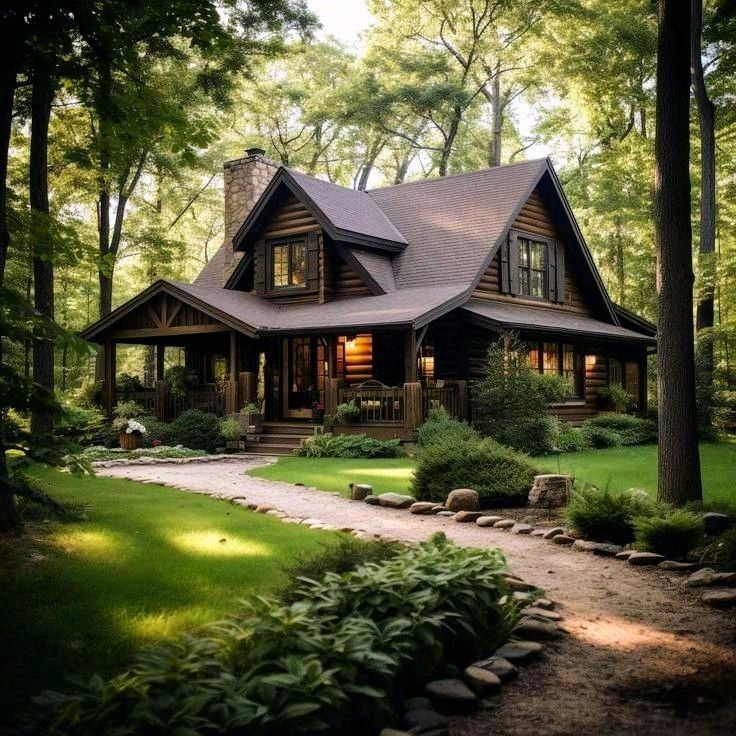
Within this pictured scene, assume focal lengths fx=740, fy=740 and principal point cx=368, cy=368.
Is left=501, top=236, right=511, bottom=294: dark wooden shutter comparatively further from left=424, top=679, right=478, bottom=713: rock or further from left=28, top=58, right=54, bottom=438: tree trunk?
left=424, top=679, right=478, bottom=713: rock

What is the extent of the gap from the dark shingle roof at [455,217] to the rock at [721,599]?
51.6 feet

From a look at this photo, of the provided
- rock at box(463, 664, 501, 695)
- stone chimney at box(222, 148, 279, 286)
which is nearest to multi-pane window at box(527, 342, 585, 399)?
stone chimney at box(222, 148, 279, 286)

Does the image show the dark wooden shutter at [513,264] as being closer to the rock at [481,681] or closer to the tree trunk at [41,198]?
the tree trunk at [41,198]

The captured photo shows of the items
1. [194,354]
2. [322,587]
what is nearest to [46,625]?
[322,587]

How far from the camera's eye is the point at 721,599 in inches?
231

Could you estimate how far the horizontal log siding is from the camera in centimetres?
2251

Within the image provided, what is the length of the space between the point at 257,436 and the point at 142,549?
12605 millimetres

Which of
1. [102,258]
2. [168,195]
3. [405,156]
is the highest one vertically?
[405,156]

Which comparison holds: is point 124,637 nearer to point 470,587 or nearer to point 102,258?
point 470,587

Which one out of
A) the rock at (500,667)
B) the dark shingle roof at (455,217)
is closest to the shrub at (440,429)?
the dark shingle roof at (455,217)

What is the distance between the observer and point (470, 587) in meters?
4.90

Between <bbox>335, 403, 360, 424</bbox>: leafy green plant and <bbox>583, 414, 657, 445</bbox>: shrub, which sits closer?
<bbox>335, 403, 360, 424</bbox>: leafy green plant

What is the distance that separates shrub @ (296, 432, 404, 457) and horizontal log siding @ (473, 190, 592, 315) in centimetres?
633

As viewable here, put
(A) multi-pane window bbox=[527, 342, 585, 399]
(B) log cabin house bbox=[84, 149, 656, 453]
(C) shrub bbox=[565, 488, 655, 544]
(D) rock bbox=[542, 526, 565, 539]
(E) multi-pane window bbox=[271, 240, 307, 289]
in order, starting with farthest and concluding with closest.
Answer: (E) multi-pane window bbox=[271, 240, 307, 289] → (A) multi-pane window bbox=[527, 342, 585, 399] → (B) log cabin house bbox=[84, 149, 656, 453] → (D) rock bbox=[542, 526, 565, 539] → (C) shrub bbox=[565, 488, 655, 544]
